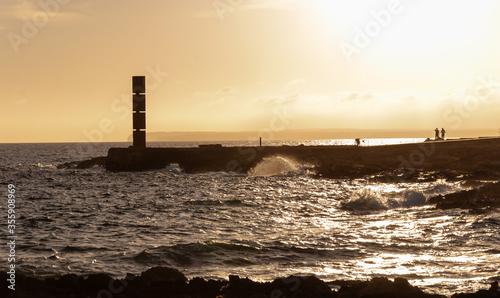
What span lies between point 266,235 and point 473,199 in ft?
35.6

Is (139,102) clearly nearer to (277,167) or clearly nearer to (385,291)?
(277,167)

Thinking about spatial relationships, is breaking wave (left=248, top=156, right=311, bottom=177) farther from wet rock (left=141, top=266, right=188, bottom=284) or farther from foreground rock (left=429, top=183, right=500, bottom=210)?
wet rock (left=141, top=266, right=188, bottom=284)

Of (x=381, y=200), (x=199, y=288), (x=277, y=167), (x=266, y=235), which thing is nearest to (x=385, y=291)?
(x=199, y=288)

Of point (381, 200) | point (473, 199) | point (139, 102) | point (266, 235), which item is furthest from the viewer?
point (139, 102)

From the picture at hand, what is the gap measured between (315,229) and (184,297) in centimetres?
968

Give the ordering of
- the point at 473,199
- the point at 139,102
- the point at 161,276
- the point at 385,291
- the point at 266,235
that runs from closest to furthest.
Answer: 1. the point at 385,291
2. the point at 161,276
3. the point at 266,235
4. the point at 473,199
5. the point at 139,102

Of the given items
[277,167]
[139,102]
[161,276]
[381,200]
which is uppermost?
[139,102]

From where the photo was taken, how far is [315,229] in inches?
742

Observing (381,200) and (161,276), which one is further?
(381,200)

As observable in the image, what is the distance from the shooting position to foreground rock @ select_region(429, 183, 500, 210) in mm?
22575

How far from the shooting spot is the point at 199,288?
1034 cm

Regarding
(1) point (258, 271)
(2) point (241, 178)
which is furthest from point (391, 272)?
(2) point (241, 178)

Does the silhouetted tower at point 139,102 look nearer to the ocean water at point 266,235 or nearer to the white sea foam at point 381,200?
the ocean water at point 266,235

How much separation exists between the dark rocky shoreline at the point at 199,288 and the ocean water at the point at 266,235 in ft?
5.40
